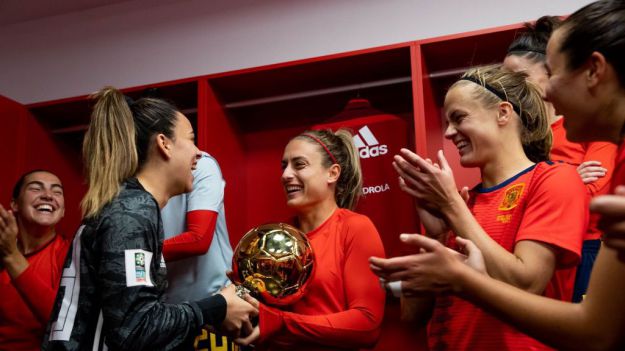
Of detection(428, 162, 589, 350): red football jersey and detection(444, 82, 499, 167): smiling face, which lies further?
detection(444, 82, 499, 167): smiling face

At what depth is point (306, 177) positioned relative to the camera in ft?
8.25

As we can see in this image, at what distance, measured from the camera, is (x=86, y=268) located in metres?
1.59

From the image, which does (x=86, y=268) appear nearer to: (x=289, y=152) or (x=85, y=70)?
(x=289, y=152)

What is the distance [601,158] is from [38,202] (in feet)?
8.33

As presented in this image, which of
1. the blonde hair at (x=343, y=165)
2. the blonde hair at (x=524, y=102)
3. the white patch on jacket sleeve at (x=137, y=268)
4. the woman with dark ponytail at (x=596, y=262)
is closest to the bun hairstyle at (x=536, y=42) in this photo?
the blonde hair at (x=524, y=102)

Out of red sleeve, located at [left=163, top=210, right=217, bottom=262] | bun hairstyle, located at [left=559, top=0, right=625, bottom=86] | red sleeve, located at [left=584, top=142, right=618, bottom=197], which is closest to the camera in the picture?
bun hairstyle, located at [left=559, top=0, right=625, bottom=86]

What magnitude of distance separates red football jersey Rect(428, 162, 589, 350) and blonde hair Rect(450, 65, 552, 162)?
0.52 feet

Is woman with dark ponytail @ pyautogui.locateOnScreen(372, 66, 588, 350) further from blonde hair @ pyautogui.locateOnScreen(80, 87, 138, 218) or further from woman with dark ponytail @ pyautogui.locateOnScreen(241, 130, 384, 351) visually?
blonde hair @ pyautogui.locateOnScreen(80, 87, 138, 218)

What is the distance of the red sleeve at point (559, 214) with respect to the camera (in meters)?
1.47

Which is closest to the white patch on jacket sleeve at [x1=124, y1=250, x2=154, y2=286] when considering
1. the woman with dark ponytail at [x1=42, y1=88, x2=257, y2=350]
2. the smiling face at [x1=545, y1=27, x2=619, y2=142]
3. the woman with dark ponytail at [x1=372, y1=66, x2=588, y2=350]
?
the woman with dark ponytail at [x1=42, y1=88, x2=257, y2=350]

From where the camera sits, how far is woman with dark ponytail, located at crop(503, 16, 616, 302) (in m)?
1.90

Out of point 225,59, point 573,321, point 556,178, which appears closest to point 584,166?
point 556,178

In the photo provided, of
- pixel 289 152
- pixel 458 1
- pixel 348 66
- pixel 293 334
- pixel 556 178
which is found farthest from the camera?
pixel 458 1

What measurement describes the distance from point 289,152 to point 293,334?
89 centimetres
